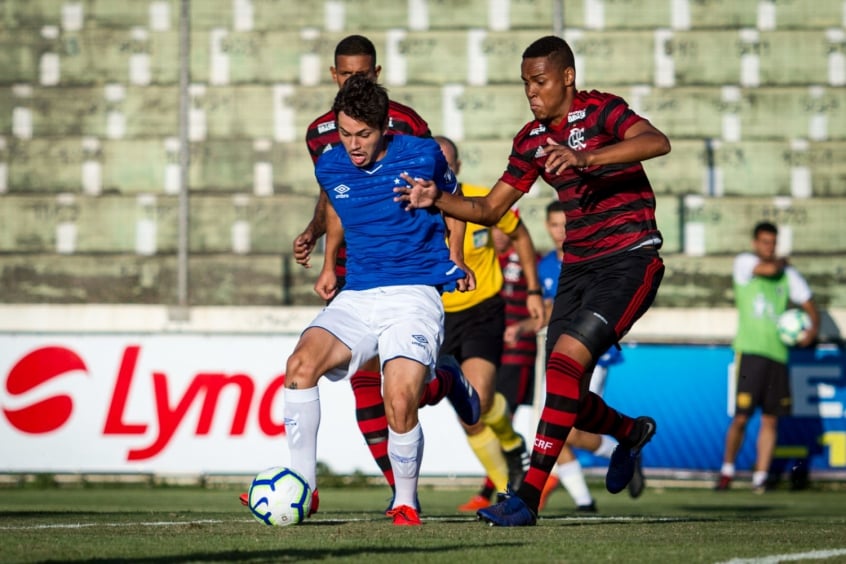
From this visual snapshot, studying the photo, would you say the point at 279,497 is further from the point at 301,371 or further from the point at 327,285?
the point at 327,285

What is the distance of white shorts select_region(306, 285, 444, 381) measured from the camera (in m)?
6.48

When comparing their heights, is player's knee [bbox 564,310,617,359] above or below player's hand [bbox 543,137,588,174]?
below

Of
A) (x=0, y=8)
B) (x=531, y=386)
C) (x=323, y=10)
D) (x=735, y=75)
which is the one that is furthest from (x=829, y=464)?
(x=0, y=8)

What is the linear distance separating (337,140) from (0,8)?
35.9 feet

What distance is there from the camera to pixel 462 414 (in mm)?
7887

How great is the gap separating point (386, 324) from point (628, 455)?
1.53 m

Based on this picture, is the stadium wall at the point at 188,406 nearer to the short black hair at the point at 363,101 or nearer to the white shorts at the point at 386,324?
the white shorts at the point at 386,324

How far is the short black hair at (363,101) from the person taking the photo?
6.30 metres

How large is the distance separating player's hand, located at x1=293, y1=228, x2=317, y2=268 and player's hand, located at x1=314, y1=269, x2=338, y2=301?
0.43ft

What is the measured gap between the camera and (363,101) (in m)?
6.30

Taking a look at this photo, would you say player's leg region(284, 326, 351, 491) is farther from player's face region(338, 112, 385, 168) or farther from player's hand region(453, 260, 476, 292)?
player's face region(338, 112, 385, 168)

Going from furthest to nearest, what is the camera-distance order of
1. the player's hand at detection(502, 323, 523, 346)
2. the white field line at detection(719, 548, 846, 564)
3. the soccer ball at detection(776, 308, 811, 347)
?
the soccer ball at detection(776, 308, 811, 347) → the player's hand at detection(502, 323, 523, 346) → the white field line at detection(719, 548, 846, 564)

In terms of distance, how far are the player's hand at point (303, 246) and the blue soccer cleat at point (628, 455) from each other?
1.86 m

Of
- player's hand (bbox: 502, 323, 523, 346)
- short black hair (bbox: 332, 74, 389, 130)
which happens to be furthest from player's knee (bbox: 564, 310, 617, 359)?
player's hand (bbox: 502, 323, 523, 346)
